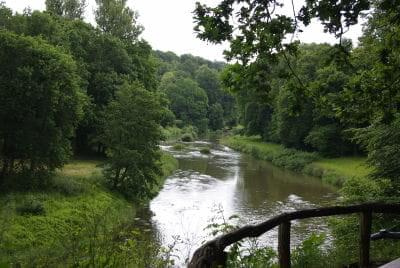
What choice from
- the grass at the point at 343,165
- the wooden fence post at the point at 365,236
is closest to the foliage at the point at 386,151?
the wooden fence post at the point at 365,236

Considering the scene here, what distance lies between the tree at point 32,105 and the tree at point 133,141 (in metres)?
3.81

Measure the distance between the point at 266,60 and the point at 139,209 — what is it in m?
23.3

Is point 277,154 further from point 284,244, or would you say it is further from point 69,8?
point 284,244

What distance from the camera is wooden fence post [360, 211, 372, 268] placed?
639cm

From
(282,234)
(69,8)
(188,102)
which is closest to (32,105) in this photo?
(282,234)

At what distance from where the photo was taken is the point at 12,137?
25.7 meters

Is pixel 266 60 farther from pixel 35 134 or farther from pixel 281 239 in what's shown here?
pixel 35 134

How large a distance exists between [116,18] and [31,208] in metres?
36.6

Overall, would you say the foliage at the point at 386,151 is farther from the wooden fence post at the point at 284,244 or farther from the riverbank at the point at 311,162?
the riverbank at the point at 311,162

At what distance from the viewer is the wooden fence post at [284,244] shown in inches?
218

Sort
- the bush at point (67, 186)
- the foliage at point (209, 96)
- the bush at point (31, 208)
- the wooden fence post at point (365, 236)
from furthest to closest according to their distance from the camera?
the foliage at point (209, 96), the bush at point (67, 186), the bush at point (31, 208), the wooden fence post at point (365, 236)

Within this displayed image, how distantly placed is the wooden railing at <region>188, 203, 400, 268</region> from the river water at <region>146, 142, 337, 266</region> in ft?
38.0

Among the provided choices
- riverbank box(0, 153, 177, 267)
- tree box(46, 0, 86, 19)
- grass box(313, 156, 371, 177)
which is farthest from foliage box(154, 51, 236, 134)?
riverbank box(0, 153, 177, 267)

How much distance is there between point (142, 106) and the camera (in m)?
31.5
